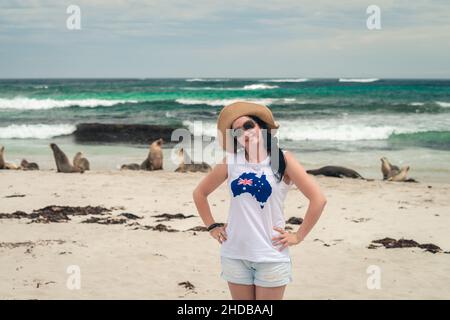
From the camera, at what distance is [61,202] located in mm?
11859

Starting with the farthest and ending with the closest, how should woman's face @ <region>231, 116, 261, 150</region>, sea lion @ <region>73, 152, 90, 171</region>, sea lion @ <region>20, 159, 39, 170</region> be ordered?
sea lion @ <region>20, 159, 39, 170</region> < sea lion @ <region>73, 152, 90, 171</region> < woman's face @ <region>231, 116, 261, 150</region>

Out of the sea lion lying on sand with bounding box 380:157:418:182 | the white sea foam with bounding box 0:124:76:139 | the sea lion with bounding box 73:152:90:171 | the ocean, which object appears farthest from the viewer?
the white sea foam with bounding box 0:124:76:139

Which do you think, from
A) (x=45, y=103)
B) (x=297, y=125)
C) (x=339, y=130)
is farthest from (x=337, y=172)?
(x=45, y=103)

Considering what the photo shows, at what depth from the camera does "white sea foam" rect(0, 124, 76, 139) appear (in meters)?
28.4

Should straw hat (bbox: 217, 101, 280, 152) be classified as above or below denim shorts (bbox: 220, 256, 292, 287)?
above

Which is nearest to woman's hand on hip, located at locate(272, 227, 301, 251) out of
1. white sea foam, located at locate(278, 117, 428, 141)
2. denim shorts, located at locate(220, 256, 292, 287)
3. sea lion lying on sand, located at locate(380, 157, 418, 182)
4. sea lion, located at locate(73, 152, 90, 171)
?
denim shorts, located at locate(220, 256, 292, 287)

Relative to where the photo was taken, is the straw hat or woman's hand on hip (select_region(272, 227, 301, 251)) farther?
the straw hat

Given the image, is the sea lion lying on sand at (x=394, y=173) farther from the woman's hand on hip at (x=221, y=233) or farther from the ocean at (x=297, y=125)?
the woman's hand on hip at (x=221, y=233)

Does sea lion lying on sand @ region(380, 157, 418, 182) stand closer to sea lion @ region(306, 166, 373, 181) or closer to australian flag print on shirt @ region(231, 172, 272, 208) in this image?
sea lion @ region(306, 166, 373, 181)

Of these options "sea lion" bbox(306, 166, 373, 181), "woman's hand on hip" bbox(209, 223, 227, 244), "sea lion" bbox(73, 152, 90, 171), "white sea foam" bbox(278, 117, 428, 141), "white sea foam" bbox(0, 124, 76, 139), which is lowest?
"white sea foam" bbox(278, 117, 428, 141)

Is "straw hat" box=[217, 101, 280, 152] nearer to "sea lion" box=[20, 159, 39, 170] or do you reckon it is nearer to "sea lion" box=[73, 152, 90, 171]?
"sea lion" box=[73, 152, 90, 171]
